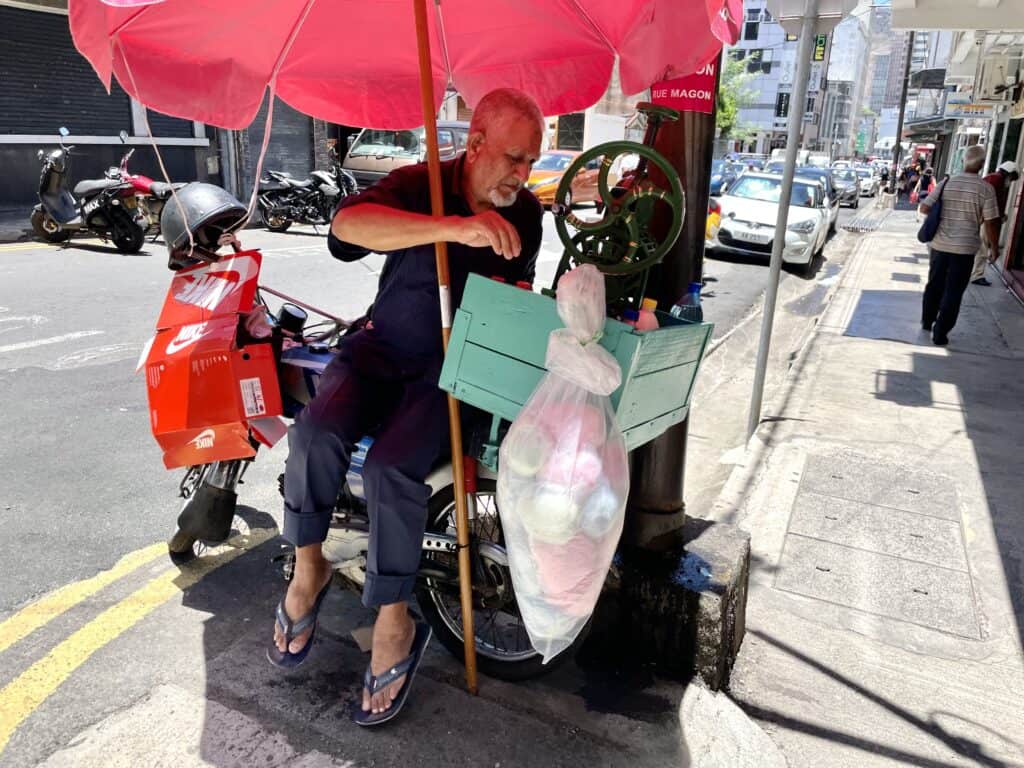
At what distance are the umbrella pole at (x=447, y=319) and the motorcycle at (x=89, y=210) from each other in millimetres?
9586

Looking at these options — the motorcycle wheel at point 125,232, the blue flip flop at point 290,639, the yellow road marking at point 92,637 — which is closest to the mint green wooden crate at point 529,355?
the blue flip flop at point 290,639

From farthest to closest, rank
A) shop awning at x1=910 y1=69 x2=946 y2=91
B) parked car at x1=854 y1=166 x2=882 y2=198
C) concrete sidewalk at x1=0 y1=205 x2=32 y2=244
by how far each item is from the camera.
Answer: parked car at x1=854 y1=166 x2=882 y2=198, shop awning at x1=910 y1=69 x2=946 y2=91, concrete sidewalk at x1=0 y1=205 x2=32 y2=244

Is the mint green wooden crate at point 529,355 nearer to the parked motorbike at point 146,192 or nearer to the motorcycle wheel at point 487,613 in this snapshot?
the motorcycle wheel at point 487,613

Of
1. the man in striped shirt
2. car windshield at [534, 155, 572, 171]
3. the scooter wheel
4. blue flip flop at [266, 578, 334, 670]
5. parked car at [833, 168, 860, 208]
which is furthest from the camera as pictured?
parked car at [833, 168, 860, 208]

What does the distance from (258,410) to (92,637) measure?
102cm

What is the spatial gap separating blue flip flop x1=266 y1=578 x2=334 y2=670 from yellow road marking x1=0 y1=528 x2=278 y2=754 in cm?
68

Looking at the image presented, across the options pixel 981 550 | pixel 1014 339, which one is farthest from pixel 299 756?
pixel 1014 339

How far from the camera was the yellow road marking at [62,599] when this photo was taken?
2816mm

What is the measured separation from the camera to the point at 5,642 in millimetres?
2748

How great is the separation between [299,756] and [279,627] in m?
0.48

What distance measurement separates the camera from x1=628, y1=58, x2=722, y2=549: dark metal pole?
2718 millimetres

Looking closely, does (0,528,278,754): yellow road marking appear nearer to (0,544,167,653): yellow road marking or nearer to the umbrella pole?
(0,544,167,653): yellow road marking

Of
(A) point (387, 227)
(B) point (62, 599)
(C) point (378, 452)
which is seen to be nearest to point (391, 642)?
(C) point (378, 452)

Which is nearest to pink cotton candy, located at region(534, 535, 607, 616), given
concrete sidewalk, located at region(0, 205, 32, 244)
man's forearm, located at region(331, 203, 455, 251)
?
man's forearm, located at region(331, 203, 455, 251)
